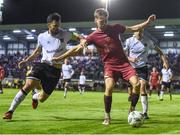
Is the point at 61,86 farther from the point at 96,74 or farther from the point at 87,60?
the point at 87,60

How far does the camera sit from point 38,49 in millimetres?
11906

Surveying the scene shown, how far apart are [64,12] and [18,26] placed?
30.4ft

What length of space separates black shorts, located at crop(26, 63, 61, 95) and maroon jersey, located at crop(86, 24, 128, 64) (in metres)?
1.59

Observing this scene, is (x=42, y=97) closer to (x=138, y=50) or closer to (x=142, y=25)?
(x=138, y=50)

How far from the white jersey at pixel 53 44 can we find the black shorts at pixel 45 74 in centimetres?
21

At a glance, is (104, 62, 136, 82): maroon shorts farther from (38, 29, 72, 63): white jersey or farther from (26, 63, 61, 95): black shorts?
(26, 63, 61, 95): black shorts

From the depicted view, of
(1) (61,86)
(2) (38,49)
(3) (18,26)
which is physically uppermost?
(3) (18,26)

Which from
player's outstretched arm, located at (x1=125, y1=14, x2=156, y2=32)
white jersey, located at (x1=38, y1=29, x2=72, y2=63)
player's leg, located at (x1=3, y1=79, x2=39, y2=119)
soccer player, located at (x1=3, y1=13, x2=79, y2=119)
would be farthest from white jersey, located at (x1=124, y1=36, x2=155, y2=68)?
player's leg, located at (x1=3, y1=79, x2=39, y2=119)

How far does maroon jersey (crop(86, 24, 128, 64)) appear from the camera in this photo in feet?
34.6

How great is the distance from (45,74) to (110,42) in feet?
6.72

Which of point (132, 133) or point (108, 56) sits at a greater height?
point (108, 56)

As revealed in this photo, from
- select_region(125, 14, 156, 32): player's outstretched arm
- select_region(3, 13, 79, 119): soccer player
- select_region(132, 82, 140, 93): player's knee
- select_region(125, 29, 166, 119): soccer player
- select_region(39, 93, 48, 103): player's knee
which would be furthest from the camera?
select_region(125, 29, 166, 119): soccer player

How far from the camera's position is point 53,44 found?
11523 mm

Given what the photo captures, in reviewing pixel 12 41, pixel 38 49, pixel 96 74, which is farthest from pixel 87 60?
pixel 38 49
